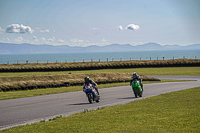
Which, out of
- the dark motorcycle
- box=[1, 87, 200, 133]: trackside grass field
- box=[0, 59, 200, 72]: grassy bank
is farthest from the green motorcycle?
box=[0, 59, 200, 72]: grassy bank

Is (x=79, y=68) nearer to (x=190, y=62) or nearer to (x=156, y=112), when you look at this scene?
(x=190, y=62)

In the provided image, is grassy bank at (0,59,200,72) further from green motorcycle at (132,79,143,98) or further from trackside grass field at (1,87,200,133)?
trackside grass field at (1,87,200,133)

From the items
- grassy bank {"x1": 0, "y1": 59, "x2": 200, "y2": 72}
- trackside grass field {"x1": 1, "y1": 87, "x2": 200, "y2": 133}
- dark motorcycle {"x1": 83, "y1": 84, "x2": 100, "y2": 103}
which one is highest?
grassy bank {"x1": 0, "y1": 59, "x2": 200, "y2": 72}

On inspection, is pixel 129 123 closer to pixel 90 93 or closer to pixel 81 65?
pixel 90 93

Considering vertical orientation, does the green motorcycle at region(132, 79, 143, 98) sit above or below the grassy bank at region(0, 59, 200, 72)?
below

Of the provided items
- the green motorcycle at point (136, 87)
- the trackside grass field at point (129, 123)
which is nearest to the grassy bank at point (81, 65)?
the green motorcycle at point (136, 87)

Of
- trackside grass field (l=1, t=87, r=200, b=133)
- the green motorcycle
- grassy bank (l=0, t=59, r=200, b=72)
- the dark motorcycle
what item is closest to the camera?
trackside grass field (l=1, t=87, r=200, b=133)

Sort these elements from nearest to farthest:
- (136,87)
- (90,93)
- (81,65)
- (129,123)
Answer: (129,123) → (90,93) → (136,87) → (81,65)

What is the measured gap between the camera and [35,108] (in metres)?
16.8

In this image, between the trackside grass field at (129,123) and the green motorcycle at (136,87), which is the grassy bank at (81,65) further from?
the trackside grass field at (129,123)

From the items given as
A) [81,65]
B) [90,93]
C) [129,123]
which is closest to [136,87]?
[90,93]

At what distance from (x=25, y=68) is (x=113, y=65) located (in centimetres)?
2046

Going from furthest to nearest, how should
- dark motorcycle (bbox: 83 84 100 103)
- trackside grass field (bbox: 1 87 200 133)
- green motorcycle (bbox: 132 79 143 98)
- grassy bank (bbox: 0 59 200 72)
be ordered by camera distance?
grassy bank (bbox: 0 59 200 72)
green motorcycle (bbox: 132 79 143 98)
dark motorcycle (bbox: 83 84 100 103)
trackside grass field (bbox: 1 87 200 133)

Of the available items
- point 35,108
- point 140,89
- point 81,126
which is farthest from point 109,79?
point 81,126
